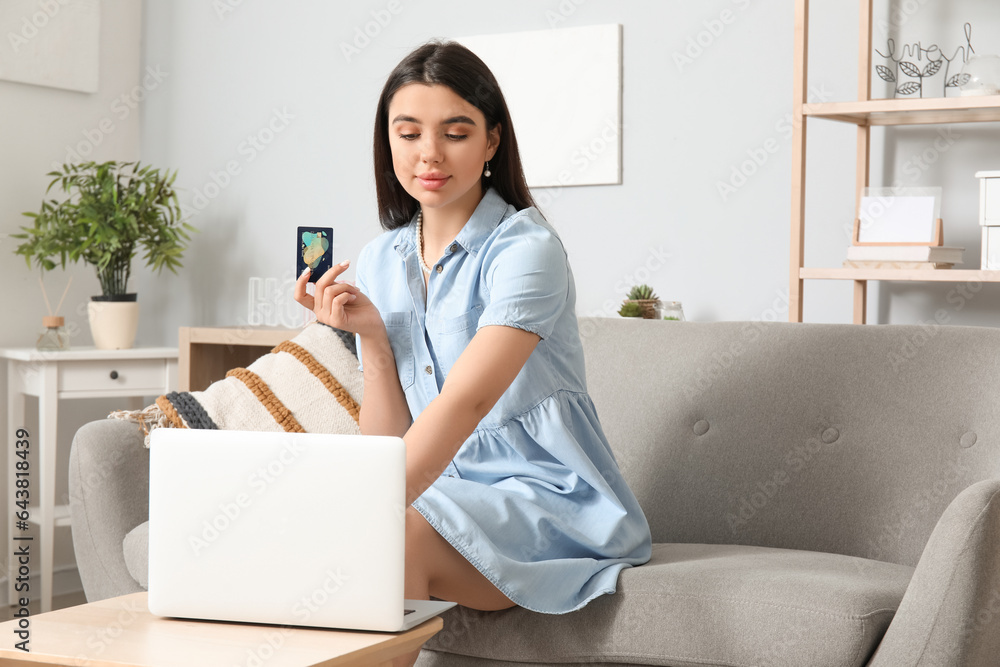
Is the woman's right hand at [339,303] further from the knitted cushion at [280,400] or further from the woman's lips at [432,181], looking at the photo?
the knitted cushion at [280,400]

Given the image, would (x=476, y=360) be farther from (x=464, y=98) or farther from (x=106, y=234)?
(x=106, y=234)

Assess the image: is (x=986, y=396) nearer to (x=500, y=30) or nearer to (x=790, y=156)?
(x=790, y=156)

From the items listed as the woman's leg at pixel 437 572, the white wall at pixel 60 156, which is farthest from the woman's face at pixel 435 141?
the white wall at pixel 60 156

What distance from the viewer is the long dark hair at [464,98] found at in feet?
4.71

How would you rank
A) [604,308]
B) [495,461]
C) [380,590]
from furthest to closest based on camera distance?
[604,308] → [495,461] → [380,590]

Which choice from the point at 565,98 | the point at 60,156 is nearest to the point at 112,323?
the point at 60,156

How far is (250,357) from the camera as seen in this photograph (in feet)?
10.3

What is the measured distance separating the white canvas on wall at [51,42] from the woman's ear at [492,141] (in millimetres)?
2150

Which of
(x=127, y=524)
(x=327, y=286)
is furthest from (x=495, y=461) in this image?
(x=127, y=524)

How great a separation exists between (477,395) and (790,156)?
1.48m

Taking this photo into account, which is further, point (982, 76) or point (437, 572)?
point (982, 76)

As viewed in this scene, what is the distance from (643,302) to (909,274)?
0.61 metres

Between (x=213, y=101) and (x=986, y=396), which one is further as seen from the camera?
(x=213, y=101)

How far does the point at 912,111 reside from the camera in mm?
2164
